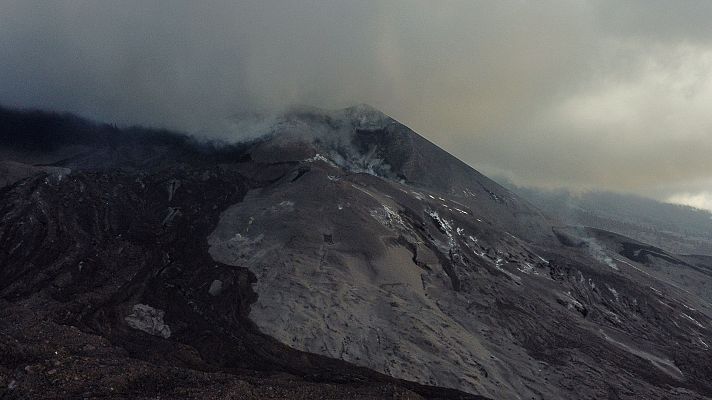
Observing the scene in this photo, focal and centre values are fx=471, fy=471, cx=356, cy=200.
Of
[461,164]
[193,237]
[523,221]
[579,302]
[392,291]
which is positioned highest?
[461,164]

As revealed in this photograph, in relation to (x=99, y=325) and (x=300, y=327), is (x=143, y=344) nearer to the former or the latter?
(x=99, y=325)

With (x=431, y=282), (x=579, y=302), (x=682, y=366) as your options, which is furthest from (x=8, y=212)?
(x=682, y=366)

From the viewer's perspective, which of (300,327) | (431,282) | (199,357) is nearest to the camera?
(199,357)

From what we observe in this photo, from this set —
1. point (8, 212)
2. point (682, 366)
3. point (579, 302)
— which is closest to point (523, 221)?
point (579, 302)

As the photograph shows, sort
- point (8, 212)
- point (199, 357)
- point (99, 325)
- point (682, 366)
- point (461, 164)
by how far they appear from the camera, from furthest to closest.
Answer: point (461, 164) → point (8, 212) → point (682, 366) → point (99, 325) → point (199, 357)

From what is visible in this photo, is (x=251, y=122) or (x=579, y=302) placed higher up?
(x=251, y=122)

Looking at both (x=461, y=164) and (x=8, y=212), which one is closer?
(x=8, y=212)
